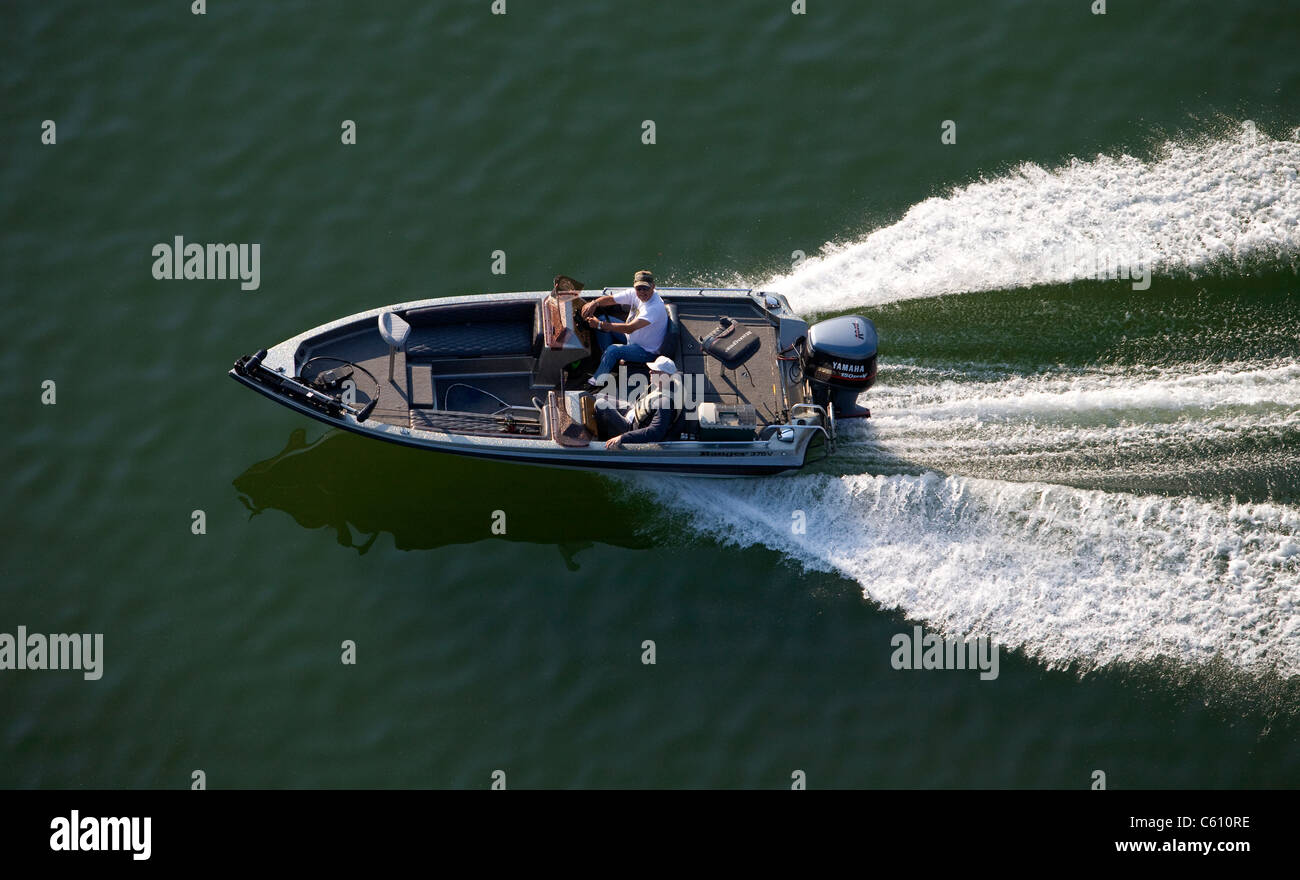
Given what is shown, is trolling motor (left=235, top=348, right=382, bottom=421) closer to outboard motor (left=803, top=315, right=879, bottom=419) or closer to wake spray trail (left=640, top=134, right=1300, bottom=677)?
wake spray trail (left=640, top=134, right=1300, bottom=677)

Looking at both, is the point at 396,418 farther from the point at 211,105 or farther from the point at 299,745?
the point at 211,105

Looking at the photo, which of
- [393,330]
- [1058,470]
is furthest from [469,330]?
[1058,470]

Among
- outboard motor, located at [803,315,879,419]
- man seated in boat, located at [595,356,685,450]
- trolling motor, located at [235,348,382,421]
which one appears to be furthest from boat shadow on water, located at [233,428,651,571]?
outboard motor, located at [803,315,879,419]

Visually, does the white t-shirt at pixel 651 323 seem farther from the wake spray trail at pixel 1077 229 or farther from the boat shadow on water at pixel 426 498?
the wake spray trail at pixel 1077 229
